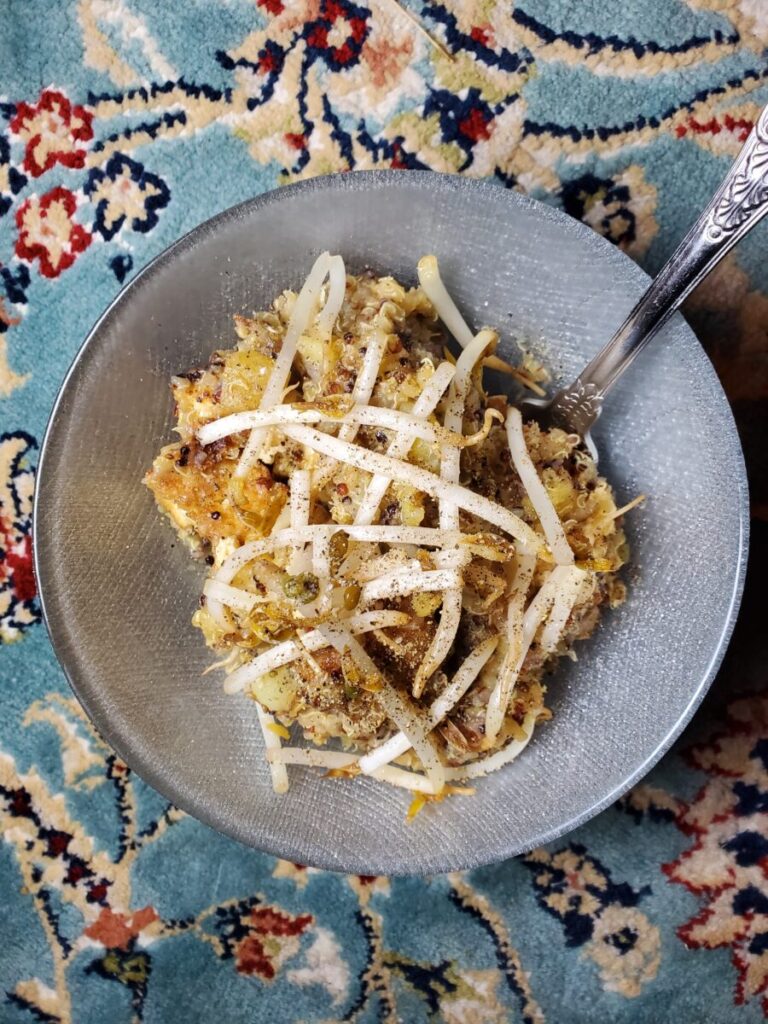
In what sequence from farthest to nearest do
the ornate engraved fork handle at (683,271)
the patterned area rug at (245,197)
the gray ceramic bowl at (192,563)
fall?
the patterned area rug at (245,197), the gray ceramic bowl at (192,563), the ornate engraved fork handle at (683,271)

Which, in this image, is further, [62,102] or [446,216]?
[62,102]

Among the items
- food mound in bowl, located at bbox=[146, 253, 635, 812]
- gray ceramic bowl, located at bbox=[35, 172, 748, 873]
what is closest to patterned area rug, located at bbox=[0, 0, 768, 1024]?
gray ceramic bowl, located at bbox=[35, 172, 748, 873]

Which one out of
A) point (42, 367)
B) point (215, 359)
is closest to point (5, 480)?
point (42, 367)

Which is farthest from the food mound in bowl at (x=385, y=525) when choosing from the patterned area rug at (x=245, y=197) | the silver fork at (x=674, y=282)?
the patterned area rug at (x=245, y=197)

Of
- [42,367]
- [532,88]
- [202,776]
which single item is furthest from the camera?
[42,367]

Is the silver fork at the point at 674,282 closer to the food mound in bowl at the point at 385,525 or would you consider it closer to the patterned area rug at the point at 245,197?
the food mound in bowl at the point at 385,525

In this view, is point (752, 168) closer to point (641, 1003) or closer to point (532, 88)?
point (532, 88)

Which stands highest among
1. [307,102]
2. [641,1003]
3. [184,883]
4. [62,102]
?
[307,102]

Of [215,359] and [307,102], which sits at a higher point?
[307,102]
